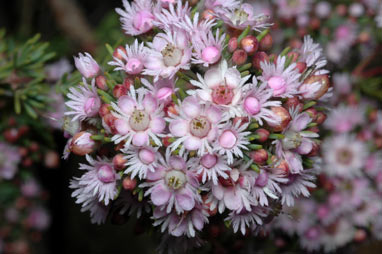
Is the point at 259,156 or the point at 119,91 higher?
the point at 119,91

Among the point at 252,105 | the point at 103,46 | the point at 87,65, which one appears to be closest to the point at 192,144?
the point at 252,105

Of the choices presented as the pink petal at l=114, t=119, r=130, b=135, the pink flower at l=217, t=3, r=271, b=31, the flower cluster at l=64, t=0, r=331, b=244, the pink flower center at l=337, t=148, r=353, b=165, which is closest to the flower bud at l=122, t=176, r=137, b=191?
the flower cluster at l=64, t=0, r=331, b=244

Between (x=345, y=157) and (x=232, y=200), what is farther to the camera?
(x=345, y=157)

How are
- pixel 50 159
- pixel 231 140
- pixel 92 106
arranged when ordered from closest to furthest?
pixel 231 140 < pixel 92 106 < pixel 50 159

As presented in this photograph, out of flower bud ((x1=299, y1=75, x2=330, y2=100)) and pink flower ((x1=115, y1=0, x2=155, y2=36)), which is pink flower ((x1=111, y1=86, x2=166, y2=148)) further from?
flower bud ((x1=299, y1=75, x2=330, y2=100))

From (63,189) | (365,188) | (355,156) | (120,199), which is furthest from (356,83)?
(63,189)

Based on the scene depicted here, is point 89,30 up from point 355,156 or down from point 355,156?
up

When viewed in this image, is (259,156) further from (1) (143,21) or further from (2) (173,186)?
(1) (143,21)

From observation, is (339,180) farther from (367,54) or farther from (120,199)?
(120,199)
